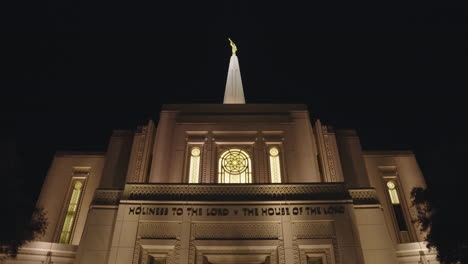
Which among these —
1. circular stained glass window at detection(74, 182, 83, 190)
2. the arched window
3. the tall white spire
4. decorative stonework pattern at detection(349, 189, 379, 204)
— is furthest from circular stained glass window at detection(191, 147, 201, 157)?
the tall white spire

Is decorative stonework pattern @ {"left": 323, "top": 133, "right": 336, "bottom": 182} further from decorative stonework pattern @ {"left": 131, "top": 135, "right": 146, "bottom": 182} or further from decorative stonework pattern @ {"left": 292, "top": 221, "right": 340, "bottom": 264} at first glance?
decorative stonework pattern @ {"left": 131, "top": 135, "right": 146, "bottom": 182}

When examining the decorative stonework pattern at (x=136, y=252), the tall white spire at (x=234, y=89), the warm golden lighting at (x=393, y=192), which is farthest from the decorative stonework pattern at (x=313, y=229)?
the tall white spire at (x=234, y=89)

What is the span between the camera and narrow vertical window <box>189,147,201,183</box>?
75.1ft

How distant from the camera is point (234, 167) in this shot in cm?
2334

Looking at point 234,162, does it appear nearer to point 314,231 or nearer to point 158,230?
point 158,230

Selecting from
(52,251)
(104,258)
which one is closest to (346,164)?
(104,258)

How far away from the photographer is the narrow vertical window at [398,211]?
76.5 feet

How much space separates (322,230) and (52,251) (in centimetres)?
1451

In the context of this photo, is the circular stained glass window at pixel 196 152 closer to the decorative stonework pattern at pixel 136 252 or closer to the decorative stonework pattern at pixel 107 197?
the decorative stonework pattern at pixel 107 197

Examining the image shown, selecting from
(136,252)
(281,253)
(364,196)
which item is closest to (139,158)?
(136,252)

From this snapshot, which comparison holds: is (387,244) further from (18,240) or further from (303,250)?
(18,240)

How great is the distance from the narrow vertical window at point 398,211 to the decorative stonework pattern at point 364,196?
182 inches

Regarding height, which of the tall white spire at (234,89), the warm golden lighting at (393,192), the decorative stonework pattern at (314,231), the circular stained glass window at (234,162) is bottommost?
the decorative stonework pattern at (314,231)

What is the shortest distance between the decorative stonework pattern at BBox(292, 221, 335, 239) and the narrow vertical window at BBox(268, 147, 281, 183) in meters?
4.69
